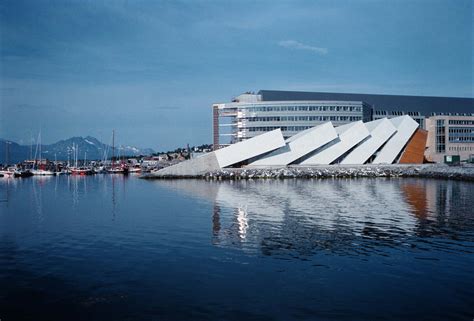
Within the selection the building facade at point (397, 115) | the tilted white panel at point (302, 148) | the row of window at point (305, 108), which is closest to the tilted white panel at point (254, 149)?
the tilted white panel at point (302, 148)

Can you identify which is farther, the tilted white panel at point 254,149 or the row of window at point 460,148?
the row of window at point 460,148

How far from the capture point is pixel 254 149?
171 ft

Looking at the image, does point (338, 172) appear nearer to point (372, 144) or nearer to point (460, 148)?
point (372, 144)

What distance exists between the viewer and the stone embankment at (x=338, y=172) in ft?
165

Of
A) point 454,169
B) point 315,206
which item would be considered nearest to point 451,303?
point 315,206

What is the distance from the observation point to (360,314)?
8180mm

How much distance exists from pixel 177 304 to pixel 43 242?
8160mm

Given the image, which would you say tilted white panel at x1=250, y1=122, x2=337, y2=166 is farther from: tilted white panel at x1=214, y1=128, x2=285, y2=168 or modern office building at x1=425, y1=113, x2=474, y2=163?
modern office building at x1=425, y1=113, x2=474, y2=163

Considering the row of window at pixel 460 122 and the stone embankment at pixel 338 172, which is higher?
the row of window at pixel 460 122

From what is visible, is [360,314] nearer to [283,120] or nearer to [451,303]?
[451,303]

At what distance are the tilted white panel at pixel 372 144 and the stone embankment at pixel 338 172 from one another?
233 centimetres

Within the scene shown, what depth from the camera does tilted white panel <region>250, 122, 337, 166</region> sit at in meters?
54.0

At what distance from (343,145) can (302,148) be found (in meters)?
5.17

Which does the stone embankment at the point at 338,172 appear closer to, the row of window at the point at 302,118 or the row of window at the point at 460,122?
the row of window at the point at 302,118
